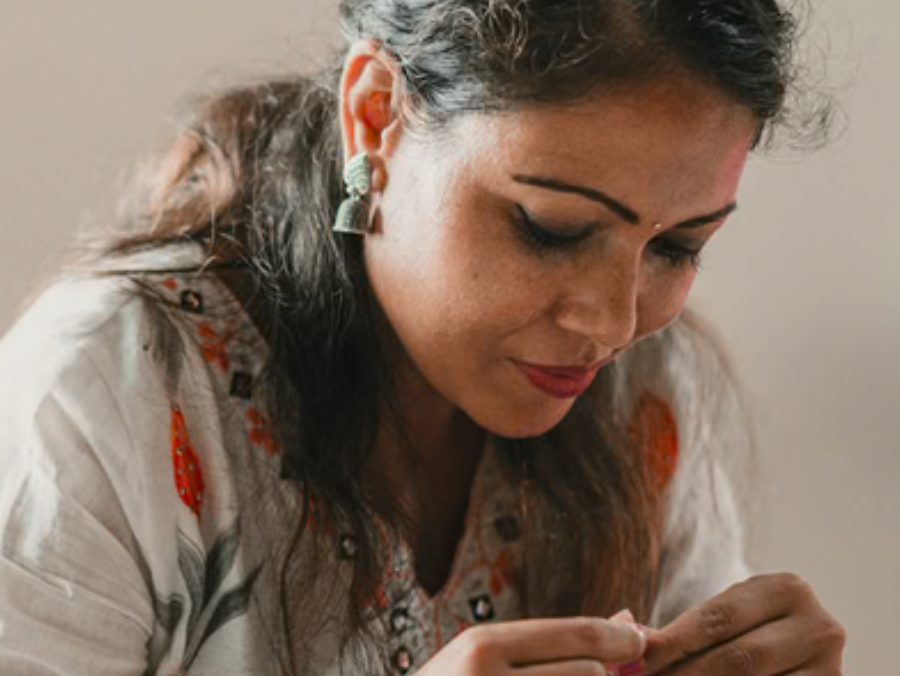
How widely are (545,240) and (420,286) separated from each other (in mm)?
97

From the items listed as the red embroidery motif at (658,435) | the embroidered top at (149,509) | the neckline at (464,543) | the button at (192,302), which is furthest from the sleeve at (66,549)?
the red embroidery motif at (658,435)

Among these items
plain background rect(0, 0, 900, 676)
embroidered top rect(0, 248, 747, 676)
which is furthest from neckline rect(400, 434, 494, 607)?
plain background rect(0, 0, 900, 676)

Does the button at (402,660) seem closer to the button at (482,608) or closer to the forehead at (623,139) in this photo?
the button at (482,608)

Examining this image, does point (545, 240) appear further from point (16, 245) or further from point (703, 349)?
point (16, 245)

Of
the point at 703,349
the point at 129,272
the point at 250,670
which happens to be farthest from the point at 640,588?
the point at 129,272

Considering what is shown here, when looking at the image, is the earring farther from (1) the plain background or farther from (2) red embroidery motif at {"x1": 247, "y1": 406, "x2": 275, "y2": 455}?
(1) the plain background

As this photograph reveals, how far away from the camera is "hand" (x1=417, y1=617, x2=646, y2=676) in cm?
96

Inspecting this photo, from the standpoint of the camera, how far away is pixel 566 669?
3.18 ft

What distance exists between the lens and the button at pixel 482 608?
1.21 metres

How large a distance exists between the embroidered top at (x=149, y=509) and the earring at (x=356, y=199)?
0.11 meters

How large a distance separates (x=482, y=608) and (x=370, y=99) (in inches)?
15.6

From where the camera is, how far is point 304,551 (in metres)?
1.13

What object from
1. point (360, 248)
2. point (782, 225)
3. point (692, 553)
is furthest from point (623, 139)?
point (782, 225)

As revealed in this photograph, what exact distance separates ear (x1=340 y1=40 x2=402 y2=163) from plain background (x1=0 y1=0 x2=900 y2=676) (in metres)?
0.34
